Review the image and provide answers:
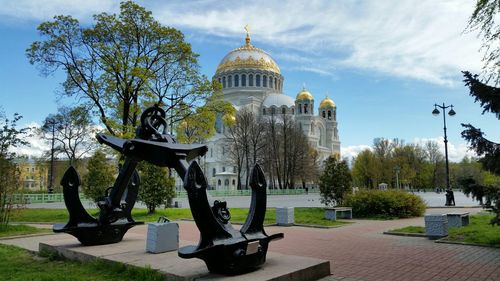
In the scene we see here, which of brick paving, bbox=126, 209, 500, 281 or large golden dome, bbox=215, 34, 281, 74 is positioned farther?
large golden dome, bbox=215, 34, 281, 74

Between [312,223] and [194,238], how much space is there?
5.15 m

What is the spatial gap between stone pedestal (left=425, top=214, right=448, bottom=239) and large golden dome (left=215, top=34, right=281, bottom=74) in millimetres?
70508

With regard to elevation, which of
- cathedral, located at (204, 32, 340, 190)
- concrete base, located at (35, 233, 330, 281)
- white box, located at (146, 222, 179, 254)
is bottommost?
concrete base, located at (35, 233, 330, 281)

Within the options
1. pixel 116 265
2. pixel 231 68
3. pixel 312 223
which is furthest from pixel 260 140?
pixel 116 265

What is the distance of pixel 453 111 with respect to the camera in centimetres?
2630

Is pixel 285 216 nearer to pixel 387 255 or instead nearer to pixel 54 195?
pixel 387 255

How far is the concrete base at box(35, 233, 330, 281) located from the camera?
5.77 metres

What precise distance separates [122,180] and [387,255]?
578 centimetres

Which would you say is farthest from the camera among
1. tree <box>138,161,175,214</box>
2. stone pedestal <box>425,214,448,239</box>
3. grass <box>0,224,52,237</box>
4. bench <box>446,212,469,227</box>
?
tree <box>138,161,175,214</box>

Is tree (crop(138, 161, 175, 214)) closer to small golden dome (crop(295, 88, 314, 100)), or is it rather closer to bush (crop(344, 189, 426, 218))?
bush (crop(344, 189, 426, 218))

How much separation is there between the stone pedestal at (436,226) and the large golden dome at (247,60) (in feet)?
231

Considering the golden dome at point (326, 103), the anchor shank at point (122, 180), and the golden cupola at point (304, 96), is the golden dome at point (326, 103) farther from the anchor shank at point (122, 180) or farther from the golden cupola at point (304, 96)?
the anchor shank at point (122, 180)

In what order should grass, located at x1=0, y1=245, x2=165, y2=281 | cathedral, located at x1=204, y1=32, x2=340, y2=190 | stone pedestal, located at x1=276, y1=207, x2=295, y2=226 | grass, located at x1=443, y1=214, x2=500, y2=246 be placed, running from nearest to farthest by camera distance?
grass, located at x1=0, y1=245, x2=165, y2=281, grass, located at x1=443, y1=214, x2=500, y2=246, stone pedestal, located at x1=276, y1=207, x2=295, y2=226, cathedral, located at x1=204, y1=32, x2=340, y2=190

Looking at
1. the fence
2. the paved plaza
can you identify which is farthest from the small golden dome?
the paved plaza
